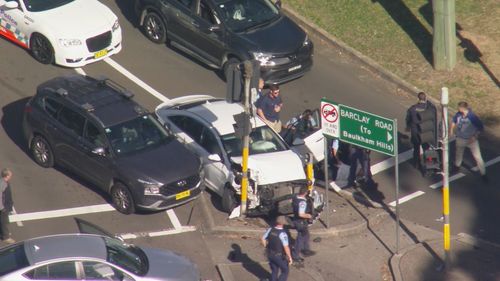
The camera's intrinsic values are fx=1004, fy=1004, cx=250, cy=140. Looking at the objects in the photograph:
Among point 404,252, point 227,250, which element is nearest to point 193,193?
point 227,250

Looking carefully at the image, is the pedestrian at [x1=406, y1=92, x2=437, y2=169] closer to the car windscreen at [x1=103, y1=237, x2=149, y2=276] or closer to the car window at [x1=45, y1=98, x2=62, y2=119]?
the car windscreen at [x1=103, y1=237, x2=149, y2=276]

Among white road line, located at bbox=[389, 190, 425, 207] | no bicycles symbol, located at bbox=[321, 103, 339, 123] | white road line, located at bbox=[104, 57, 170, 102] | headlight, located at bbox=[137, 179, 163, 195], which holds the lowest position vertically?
white road line, located at bbox=[104, 57, 170, 102]

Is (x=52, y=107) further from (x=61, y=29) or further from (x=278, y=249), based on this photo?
(x=278, y=249)

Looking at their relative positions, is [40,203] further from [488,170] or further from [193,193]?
[488,170]

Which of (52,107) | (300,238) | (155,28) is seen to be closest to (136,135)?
(52,107)

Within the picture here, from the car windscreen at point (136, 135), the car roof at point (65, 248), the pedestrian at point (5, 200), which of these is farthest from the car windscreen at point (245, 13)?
the car roof at point (65, 248)

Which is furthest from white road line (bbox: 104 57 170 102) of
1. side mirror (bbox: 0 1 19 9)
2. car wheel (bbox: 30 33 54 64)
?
side mirror (bbox: 0 1 19 9)
